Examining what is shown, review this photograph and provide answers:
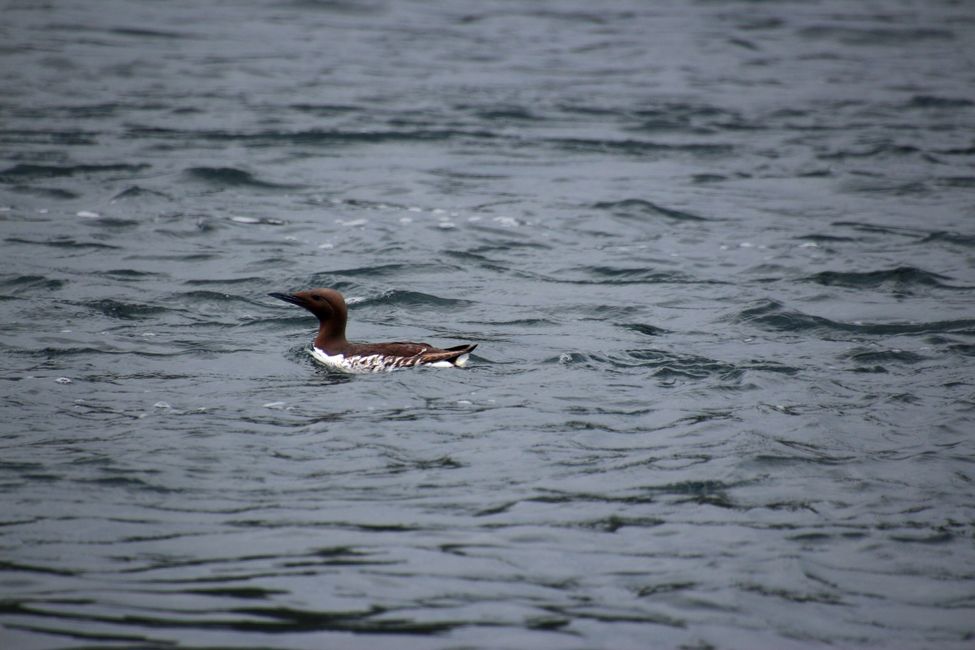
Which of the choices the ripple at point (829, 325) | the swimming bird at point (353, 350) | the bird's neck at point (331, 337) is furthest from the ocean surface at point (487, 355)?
the bird's neck at point (331, 337)

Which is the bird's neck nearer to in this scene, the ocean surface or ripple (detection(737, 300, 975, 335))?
the ocean surface

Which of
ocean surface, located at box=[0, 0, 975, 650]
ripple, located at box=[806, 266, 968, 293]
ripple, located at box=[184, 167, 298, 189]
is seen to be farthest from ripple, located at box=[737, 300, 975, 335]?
ripple, located at box=[184, 167, 298, 189]

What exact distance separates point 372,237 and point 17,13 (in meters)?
17.3

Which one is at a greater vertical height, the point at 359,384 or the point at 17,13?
the point at 17,13

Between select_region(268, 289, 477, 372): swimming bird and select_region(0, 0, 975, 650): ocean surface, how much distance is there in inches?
6.8

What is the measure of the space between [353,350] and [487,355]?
3.95 feet

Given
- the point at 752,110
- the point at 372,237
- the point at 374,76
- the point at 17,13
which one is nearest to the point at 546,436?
the point at 372,237

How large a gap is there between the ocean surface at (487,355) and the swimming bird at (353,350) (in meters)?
0.17

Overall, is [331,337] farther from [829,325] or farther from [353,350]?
[829,325]

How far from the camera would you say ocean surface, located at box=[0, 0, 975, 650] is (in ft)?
23.3

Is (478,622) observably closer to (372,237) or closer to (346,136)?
(372,237)

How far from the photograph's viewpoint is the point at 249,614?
264 inches

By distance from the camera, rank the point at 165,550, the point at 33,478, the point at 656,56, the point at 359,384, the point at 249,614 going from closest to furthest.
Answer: the point at 249,614 < the point at 165,550 < the point at 33,478 < the point at 359,384 < the point at 656,56

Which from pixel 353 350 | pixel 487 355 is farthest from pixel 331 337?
pixel 487 355
